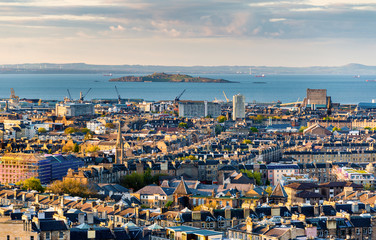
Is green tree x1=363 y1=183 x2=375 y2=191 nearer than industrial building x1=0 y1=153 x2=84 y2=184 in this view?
Yes

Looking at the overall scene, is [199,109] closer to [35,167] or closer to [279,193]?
[35,167]

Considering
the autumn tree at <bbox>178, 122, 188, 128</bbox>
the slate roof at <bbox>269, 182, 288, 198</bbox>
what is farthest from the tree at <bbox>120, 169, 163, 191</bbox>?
the autumn tree at <bbox>178, 122, 188, 128</bbox>

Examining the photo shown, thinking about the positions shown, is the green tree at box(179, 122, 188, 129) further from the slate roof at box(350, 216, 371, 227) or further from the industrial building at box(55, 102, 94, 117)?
the slate roof at box(350, 216, 371, 227)

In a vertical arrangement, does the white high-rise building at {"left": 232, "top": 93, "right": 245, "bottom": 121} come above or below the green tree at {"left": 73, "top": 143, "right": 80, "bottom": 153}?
above

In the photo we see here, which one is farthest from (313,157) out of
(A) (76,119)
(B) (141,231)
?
(A) (76,119)

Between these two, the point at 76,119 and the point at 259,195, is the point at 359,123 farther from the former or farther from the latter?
the point at 259,195

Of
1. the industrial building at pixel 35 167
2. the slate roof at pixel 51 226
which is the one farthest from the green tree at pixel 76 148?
the slate roof at pixel 51 226

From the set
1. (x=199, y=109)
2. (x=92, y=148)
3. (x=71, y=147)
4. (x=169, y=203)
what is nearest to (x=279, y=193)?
(x=169, y=203)

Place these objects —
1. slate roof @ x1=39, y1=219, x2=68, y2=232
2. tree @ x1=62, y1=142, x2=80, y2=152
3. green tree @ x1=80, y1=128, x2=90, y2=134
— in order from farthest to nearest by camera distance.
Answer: green tree @ x1=80, y1=128, x2=90, y2=134 → tree @ x1=62, y1=142, x2=80, y2=152 → slate roof @ x1=39, y1=219, x2=68, y2=232
